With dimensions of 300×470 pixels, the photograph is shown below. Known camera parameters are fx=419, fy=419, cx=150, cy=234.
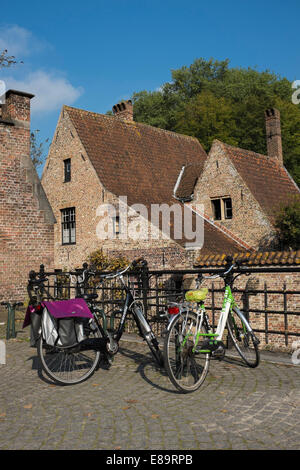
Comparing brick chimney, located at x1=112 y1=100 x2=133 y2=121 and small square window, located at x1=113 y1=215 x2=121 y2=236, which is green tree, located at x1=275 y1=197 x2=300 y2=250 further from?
brick chimney, located at x1=112 y1=100 x2=133 y2=121

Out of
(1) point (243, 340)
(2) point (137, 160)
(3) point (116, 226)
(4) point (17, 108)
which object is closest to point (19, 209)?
(4) point (17, 108)

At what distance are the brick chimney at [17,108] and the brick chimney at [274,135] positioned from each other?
1628cm

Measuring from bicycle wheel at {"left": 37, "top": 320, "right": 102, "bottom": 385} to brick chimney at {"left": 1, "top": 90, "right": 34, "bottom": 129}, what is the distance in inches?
403

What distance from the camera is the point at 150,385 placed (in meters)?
4.80

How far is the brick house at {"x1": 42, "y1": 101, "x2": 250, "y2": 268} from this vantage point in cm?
1900

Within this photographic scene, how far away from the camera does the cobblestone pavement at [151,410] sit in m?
3.32

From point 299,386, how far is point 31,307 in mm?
3338

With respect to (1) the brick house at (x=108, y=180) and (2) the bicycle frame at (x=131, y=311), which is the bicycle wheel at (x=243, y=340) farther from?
(1) the brick house at (x=108, y=180)

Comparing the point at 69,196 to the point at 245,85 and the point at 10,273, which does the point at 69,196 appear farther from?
the point at 245,85

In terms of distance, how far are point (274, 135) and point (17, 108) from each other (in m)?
17.0

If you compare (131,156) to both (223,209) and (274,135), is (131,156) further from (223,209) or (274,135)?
(274,135)

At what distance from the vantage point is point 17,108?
13969mm
